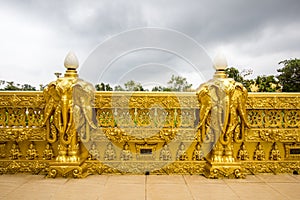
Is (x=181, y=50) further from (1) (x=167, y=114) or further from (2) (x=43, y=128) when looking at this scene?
(2) (x=43, y=128)

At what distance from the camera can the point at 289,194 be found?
2928mm

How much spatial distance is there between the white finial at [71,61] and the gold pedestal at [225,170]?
2.31 m

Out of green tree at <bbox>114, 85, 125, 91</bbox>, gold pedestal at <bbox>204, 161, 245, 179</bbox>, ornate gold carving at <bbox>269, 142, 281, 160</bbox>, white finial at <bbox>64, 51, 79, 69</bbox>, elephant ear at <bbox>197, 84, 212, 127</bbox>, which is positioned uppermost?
white finial at <bbox>64, 51, 79, 69</bbox>

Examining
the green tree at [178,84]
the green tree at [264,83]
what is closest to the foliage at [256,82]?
the green tree at [264,83]

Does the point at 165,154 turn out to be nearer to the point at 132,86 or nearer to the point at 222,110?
the point at 222,110

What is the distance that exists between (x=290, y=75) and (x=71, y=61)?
22093 millimetres

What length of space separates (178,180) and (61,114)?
1.79 metres

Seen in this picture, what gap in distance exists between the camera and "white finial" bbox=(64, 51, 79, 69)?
3586mm

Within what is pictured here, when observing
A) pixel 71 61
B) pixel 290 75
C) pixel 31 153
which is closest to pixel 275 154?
pixel 71 61

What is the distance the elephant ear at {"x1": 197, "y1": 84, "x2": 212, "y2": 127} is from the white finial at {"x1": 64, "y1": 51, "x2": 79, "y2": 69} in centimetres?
176

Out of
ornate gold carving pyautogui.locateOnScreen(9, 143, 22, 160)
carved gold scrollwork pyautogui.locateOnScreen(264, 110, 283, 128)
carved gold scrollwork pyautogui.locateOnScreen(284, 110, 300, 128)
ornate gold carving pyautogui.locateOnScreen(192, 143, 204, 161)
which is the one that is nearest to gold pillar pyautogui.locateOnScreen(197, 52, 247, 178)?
ornate gold carving pyautogui.locateOnScreen(192, 143, 204, 161)

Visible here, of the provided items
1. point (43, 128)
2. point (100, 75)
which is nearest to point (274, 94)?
point (100, 75)

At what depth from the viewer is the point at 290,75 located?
21609 mm

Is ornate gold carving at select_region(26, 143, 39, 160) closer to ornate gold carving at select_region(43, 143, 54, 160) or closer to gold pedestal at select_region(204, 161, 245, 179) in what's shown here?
ornate gold carving at select_region(43, 143, 54, 160)
